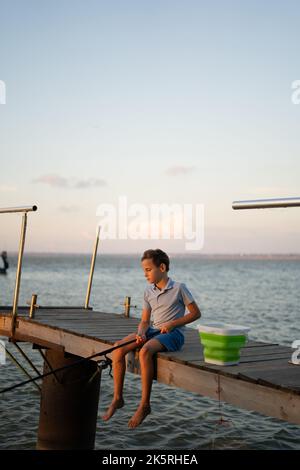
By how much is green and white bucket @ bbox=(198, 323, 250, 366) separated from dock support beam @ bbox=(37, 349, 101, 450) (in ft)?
10.9

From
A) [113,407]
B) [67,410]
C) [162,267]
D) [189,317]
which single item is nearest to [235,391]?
[189,317]

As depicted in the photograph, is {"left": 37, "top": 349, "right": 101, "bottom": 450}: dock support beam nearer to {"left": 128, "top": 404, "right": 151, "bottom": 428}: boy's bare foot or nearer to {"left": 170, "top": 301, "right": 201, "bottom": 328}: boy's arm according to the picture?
{"left": 170, "top": 301, "right": 201, "bottom": 328}: boy's arm

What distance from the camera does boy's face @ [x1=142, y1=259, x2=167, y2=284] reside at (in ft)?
20.9

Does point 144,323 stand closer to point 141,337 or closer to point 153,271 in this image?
point 141,337

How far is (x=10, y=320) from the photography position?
9234 mm

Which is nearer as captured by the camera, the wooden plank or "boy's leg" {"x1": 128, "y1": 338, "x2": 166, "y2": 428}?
the wooden plank

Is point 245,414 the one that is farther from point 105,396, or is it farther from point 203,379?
point 203,379

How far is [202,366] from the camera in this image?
554 centimetres

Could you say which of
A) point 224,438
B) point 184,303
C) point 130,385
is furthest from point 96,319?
point 130,385

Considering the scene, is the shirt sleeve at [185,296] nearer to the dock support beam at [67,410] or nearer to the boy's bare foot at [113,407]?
the boy's bare foot at [113,407]

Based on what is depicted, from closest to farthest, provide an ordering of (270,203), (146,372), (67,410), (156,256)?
(270,203)
(146,372)
(156,256)
(67,410)

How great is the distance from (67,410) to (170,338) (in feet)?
9.89

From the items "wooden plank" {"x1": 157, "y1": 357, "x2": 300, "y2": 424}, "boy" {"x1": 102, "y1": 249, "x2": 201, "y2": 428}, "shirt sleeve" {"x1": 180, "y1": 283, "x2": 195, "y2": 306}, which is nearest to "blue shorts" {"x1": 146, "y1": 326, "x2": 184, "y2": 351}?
"boy" {"x1": 102, "y1": 249, "x2": 201, "y2": 428}

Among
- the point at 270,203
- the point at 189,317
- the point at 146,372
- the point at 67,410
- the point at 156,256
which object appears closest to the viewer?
the point at 270,203
